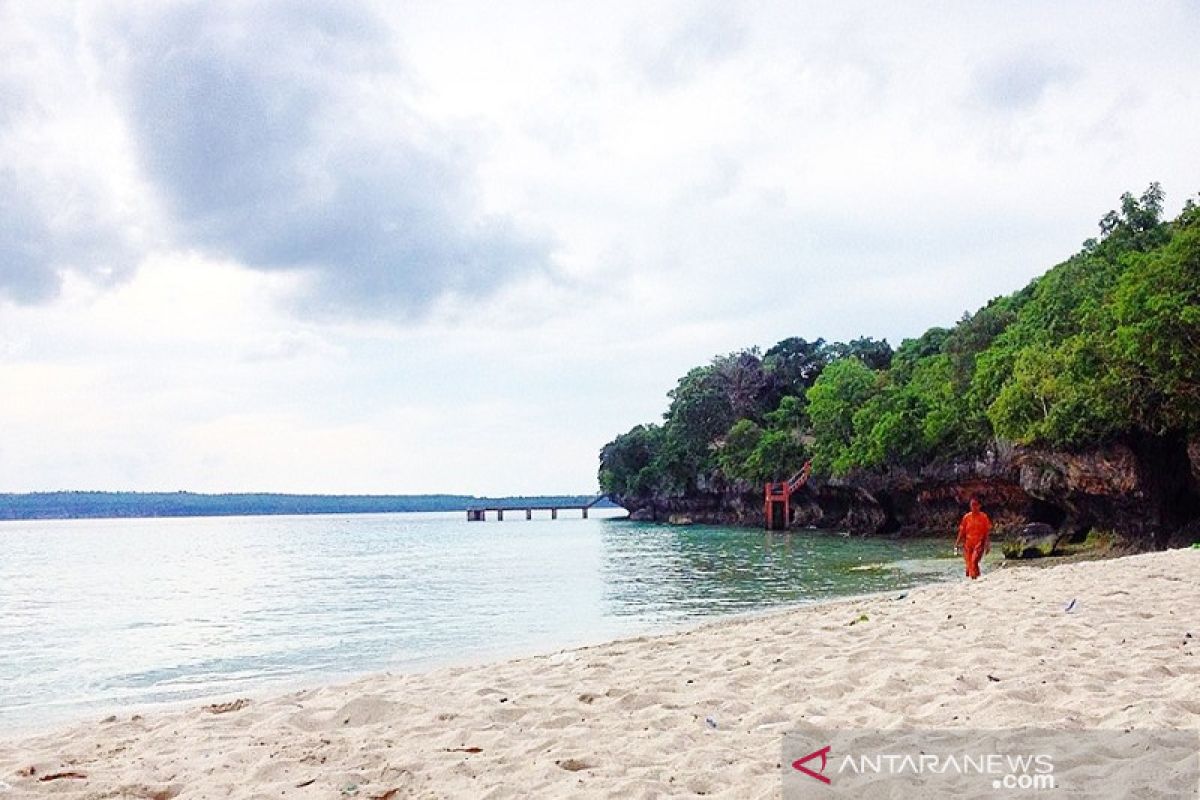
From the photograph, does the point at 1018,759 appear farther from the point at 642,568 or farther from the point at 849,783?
the point at 642,568

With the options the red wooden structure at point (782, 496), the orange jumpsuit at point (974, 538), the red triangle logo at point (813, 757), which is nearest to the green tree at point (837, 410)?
the red wooden structure at point (782, 496)

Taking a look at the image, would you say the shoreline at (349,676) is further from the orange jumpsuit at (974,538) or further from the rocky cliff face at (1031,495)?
the rocky cliff face at (1031,495)

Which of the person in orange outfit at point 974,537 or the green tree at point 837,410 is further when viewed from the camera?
the green tree at point 837,410

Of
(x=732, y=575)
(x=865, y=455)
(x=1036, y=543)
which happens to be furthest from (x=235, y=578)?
(x=865, y=455)

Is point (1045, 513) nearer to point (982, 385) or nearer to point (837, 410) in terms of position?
point (982, 385)

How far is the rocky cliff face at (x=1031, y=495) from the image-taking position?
23.9 m

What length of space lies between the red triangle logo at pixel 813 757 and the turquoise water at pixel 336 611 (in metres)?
7.45

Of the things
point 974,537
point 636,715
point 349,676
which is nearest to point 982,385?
point 974,537

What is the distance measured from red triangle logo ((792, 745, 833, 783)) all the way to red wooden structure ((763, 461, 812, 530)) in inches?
2055

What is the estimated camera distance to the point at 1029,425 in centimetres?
2694

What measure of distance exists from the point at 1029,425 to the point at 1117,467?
312 centimetres

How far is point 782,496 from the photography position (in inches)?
2295

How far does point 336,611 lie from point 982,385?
27398 mm

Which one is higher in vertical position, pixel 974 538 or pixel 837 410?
pixel 837 410
